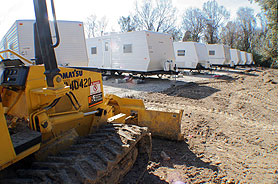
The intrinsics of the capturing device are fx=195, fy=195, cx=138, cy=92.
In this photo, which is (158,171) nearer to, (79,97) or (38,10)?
(79,97)

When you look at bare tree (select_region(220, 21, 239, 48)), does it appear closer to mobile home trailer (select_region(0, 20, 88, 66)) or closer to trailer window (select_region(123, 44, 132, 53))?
trailer window (select_region(123, 44, 132, 53))

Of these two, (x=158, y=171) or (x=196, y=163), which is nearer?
(x=158, y=171)

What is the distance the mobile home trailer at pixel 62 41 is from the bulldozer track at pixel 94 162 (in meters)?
7.61

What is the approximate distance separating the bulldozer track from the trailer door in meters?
13.3

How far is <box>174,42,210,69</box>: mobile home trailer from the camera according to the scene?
19703 mm

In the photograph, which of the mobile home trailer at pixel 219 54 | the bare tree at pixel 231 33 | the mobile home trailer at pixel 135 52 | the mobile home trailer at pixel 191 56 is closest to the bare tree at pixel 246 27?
the bare tree at pixel 231 33

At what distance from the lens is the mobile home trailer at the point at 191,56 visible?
64.6 ft

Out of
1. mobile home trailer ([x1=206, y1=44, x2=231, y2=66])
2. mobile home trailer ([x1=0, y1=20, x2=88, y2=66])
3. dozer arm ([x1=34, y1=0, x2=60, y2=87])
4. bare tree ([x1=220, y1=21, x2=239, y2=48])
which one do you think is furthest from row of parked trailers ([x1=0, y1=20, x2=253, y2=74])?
bare tree ([x1=220, y1=21, x2=239, y2=48])

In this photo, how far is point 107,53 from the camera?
15.7 metres

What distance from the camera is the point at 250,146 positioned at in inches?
170

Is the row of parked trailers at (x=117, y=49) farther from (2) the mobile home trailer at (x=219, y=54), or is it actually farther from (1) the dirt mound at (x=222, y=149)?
(1) the dirt mound at (x=222, y=149)

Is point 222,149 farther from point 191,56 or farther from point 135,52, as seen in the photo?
point 191,56

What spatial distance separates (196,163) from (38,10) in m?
3.40

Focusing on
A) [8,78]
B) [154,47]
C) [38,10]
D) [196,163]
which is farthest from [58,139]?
[154,47]
